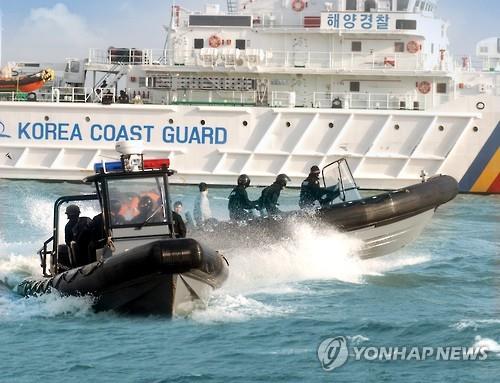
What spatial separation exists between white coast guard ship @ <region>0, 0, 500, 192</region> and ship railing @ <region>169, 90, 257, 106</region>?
30 millimetres

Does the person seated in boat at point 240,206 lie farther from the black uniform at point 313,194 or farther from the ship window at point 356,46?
the ship window at point 356,46

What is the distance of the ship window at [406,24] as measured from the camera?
28.3 metres

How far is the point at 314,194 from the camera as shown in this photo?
16.1 metres

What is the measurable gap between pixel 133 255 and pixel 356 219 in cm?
486

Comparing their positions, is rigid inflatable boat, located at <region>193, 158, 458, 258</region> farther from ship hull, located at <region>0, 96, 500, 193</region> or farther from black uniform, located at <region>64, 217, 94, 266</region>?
ship hull, located at <region>0, 96, 500, 193</region>

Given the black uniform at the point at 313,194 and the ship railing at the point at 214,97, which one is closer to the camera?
the black uniform at the point at 313,194

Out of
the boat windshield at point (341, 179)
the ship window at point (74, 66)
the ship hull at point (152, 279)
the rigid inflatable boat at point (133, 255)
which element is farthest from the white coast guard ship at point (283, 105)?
the ship hull at point (152, 279)

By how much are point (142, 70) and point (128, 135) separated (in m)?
2.50

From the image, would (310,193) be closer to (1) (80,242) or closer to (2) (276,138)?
(1) (80,242)

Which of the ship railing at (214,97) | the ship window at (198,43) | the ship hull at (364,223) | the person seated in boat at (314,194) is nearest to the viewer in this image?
the ship hull at (364,223)

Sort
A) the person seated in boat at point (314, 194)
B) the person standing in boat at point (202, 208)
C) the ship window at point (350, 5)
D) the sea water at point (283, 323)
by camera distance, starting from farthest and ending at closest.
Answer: the ship window at point (350, 5) < the person seated in boat at point (314, 194) < the person standing in boat at point (202, 208) < the sea water at point (283, 323)

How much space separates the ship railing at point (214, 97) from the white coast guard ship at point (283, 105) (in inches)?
1.2

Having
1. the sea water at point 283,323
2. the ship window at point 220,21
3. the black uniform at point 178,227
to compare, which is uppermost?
the ship window at point 220,21

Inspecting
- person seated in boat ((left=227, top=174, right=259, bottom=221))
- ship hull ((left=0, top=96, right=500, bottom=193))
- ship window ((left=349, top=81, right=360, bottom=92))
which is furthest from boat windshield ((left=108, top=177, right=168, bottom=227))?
ship window ((left=349, top=81, right=360, bottom=92))
